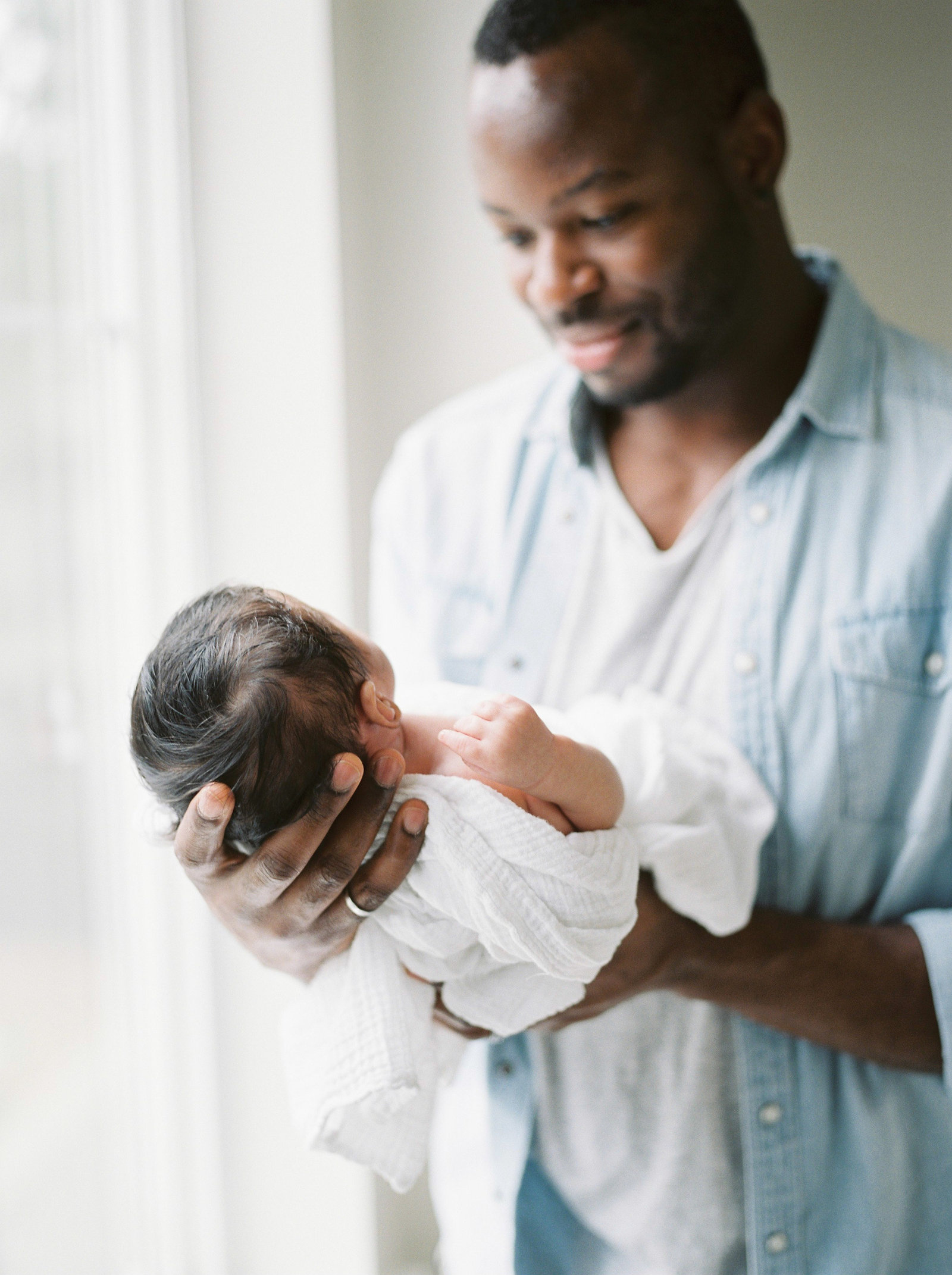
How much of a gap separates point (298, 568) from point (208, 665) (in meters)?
0.76

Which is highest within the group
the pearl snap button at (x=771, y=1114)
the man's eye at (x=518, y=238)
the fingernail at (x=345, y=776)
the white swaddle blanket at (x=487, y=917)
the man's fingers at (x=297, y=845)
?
the man's eye at (x=518, y=238)

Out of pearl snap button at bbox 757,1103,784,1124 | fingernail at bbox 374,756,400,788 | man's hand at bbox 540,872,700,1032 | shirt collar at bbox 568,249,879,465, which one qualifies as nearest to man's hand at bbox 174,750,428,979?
fingernail at bbox 374,756,400,788

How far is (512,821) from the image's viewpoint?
81 cm

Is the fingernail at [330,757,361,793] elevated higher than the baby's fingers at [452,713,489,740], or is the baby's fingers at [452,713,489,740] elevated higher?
the baby's fingers at [452,713,489,740]

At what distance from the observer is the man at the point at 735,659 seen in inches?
40.7

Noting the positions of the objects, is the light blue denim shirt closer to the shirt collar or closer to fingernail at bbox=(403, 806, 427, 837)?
the shirt collar

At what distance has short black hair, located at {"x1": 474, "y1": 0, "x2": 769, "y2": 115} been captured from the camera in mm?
1034

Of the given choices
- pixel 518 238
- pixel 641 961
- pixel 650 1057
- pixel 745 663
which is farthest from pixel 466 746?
pixel 518 238

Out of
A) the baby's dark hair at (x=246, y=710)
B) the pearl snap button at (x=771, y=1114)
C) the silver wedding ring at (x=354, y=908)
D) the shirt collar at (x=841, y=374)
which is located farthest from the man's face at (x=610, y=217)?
the pearl snap button at (x=771, y=1114)

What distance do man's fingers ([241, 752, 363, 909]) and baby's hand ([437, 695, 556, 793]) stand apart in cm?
8

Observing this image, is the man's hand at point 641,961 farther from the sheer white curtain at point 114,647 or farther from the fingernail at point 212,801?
the sheer white curtain at point 114,647

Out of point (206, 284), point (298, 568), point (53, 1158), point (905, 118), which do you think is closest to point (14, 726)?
point (298, 568)

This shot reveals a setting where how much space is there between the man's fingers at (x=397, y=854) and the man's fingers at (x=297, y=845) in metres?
0.02

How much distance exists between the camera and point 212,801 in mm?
738
